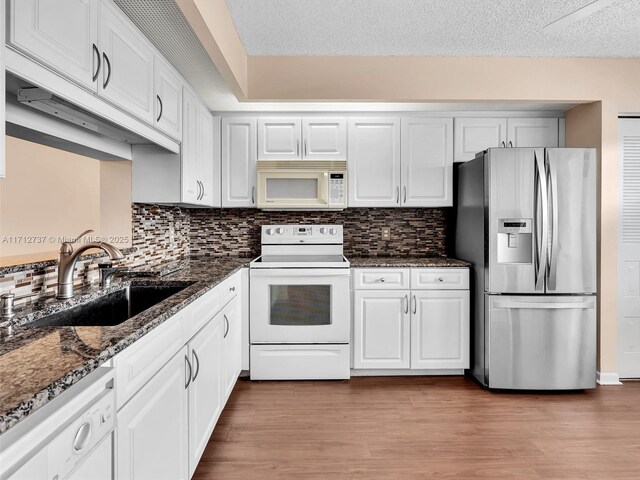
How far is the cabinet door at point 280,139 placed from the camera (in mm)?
3480

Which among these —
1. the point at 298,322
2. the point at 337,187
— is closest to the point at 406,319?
the point at 298,322

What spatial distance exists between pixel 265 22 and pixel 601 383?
11.5 feet

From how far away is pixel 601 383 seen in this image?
3150mm

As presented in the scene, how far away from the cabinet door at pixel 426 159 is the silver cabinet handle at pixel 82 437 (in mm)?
2951

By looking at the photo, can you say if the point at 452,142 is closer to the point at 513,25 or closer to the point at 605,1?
the point at 513,25

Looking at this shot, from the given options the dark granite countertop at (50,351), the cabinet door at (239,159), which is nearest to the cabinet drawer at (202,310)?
the dark granite countertop at (50,351)

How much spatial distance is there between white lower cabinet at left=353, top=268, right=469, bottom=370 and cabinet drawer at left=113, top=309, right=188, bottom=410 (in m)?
1.83

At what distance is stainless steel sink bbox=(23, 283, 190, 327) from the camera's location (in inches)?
62.0

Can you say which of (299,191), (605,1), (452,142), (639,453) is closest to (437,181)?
(452,142)

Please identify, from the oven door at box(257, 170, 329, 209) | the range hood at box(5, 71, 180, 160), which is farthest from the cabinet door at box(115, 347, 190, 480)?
the oven door at box(257, 170, 329, 209)

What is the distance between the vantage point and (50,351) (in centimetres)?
102

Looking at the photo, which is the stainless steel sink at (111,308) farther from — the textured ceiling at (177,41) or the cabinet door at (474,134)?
the cabinet door at (474,134)

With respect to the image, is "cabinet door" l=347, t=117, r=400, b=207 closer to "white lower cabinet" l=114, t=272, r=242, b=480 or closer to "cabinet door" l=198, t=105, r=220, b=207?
"cabinet door" l=198, t=105, r=220, b=207

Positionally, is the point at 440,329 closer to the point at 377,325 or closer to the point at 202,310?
the point at 377,325
